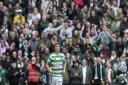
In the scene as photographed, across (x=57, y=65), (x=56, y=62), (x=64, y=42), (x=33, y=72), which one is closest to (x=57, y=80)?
(x=57, y=65)

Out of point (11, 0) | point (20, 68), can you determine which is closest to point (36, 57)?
point (20, 68)

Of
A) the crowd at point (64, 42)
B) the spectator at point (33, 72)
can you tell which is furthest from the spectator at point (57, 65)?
the spectator at point (33, 72)

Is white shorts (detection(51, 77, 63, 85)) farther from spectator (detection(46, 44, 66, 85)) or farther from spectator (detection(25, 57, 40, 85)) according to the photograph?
spectator (detection(25, 57, 40, 85))

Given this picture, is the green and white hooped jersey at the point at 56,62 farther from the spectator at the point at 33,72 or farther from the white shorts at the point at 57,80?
the spectator at the point at 33,72

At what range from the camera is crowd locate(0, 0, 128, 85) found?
102ft

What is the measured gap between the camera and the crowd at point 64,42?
31.1m

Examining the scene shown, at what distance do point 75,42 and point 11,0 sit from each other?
4318mm

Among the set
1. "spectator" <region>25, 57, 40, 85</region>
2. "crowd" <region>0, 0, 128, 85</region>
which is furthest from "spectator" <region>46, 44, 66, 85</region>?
"spectator" <region>25, 57, 40, 85</region>

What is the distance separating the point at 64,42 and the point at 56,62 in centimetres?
358

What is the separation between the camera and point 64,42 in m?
33.6

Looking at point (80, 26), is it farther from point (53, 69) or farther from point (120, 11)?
point (53, 69)

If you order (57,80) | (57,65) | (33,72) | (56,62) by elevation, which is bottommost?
(57,80)

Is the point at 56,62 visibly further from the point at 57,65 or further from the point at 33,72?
the point at 33,72

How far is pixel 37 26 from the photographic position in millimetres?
34781
